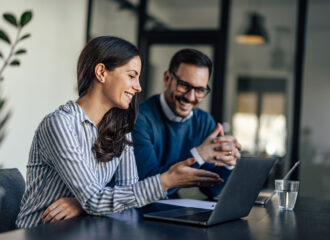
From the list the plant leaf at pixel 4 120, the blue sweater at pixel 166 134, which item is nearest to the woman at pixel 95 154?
the blue sweater at pixel 166 134

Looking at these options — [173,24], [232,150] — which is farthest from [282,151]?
[232,150]

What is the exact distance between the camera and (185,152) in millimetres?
2691

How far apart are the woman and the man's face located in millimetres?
677

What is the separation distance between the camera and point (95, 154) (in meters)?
1.78

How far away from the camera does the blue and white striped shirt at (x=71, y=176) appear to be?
159 cm

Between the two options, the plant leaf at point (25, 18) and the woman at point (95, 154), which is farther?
the plant leaf at point (25, 18)

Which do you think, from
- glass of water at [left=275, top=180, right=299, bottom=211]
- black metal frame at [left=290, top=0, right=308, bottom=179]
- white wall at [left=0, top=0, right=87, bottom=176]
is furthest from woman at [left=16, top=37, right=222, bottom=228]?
black metal frame at [left=290, top=0, right=308, bottom=179]

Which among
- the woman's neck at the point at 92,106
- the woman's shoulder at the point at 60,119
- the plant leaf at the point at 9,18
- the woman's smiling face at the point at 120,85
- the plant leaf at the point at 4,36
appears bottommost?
the woman's shoulder at the point at 60,119

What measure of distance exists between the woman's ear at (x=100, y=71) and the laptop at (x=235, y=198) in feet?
1.85

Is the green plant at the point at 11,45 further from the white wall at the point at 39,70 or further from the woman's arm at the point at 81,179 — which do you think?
the woman's arm at the point at 81,179

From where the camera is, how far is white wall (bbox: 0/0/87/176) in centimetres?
476

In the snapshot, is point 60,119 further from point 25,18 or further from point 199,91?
point 25,18

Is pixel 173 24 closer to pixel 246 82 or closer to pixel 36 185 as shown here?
pixel 246 82

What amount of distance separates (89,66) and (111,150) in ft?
1.07
